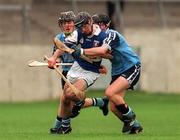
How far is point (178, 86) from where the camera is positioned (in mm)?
34906

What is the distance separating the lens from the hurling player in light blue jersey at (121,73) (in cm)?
1554

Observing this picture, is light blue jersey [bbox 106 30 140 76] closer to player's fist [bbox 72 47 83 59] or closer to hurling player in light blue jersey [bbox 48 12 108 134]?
hurling player in light blue jersey [bbox 48 12 108 134]

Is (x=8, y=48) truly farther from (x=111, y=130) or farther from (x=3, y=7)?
(x=111, y=130)

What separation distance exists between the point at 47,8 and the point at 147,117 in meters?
16.7

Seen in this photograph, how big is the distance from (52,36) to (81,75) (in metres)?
20.5

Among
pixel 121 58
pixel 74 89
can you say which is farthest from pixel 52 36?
pixel 74 89

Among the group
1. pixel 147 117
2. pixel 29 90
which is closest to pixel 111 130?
pixel 147 117

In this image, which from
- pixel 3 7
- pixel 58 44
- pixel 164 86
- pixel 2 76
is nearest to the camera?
pixel 58 44

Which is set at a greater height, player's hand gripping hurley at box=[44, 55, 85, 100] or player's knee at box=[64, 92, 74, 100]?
player's hand gripping hurley at box=[44, 55, 85, 100]

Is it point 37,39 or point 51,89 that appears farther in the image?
point 37,39

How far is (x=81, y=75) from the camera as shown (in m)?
16.0

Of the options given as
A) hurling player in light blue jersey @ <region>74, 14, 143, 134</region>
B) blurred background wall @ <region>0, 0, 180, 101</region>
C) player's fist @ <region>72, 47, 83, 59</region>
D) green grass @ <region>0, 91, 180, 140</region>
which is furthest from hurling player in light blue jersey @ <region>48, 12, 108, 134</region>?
blurred background wall @ <region>0, 0, 180, 101</region>

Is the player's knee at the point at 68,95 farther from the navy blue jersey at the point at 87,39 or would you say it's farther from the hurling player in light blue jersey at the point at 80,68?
the navy blue jersey at the point at 87,39

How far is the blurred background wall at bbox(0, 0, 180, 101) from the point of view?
3156 centimetres
